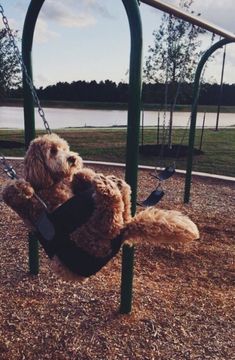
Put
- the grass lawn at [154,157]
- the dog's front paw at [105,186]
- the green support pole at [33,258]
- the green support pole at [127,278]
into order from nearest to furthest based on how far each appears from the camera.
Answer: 1. the dog's front paw at [105,186]
2. the green support pole at [127,278]
3. the green support pole at [33,258]
4. the grass lawn at [154,157]

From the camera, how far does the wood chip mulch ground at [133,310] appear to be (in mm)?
3047

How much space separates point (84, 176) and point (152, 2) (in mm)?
1432

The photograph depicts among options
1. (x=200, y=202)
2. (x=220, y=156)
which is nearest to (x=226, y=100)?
(x=220, y=156)

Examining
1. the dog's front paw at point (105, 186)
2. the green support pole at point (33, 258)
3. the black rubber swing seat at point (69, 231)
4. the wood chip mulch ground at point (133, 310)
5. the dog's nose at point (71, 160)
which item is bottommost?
the wood chip mulch ground at point (133, 310)

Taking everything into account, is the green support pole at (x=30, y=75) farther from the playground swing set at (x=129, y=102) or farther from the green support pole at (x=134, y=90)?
the green support pole at (x=134, y=90)

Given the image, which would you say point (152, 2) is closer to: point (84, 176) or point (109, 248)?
point (84, 176)

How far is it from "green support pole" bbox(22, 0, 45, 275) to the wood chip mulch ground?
206 mm

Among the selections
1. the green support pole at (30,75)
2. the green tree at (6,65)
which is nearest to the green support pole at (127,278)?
the green support pole at (30,75)

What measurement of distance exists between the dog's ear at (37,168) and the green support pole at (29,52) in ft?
4.44

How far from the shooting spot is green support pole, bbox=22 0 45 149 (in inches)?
138

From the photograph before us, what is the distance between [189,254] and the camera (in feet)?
15.9

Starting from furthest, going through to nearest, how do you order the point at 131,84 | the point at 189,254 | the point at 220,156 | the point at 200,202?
the point at 220,156 → the point at 200,202 → the point at 189,254 → the point at 131,84

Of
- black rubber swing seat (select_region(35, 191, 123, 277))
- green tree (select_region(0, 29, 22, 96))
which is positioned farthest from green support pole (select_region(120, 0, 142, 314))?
green tree (select_region(0, 29, 22, 96))

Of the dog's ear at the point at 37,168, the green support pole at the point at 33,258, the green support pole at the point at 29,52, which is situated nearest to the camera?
the dog's ear at the point at 37,168
